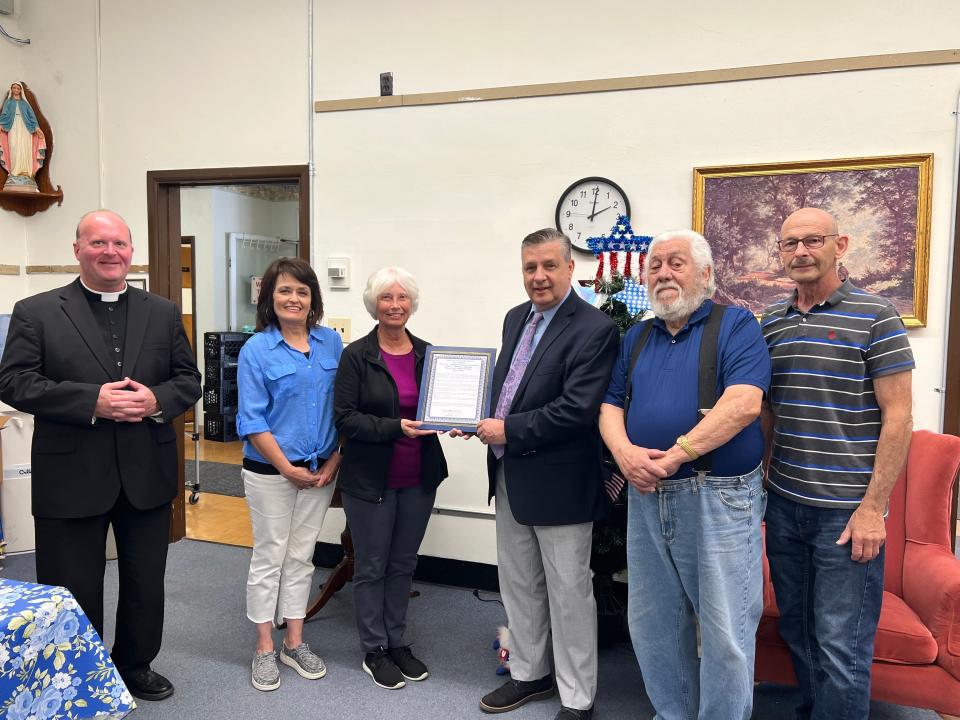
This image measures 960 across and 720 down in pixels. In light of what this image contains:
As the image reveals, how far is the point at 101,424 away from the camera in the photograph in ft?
7.77

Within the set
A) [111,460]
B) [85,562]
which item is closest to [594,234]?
[111,460]

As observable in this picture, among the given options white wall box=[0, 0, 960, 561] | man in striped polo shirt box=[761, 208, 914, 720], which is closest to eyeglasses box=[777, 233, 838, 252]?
man in striped polo shirt box=[761, 208, 914, 720]

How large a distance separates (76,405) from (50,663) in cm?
101

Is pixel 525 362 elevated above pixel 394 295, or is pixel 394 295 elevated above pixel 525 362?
pixel 394 295

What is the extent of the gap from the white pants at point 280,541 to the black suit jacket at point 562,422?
2.89 feet

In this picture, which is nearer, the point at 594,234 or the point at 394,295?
the point at 394,295

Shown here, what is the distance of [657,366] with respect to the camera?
6.93ft

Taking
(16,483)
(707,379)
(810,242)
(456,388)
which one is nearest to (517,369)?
(456,388)

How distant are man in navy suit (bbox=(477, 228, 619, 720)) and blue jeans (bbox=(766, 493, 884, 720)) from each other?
24.2 inches

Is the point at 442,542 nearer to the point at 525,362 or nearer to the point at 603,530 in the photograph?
the point at 603,530

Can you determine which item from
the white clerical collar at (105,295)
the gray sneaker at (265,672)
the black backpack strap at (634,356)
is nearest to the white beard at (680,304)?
the black backpack strap at (634,356)

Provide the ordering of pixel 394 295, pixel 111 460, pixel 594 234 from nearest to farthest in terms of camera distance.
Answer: pixel 111 460 → pixel 394 295 → pixel 594 234

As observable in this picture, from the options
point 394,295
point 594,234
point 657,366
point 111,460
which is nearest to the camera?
point 657,366

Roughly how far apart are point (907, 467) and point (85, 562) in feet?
9.89
